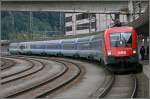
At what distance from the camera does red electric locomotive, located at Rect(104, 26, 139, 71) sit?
26.5m

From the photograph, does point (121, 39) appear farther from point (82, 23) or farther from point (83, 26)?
point (82, 23)

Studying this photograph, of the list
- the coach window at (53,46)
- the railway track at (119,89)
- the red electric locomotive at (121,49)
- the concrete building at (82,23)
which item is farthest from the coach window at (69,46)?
the concrete building at (82,23)

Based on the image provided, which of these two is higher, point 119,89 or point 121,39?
point 121,39

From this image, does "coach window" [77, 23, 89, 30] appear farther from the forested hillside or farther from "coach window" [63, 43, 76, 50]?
"coach window" [63, 43, 76, 50]

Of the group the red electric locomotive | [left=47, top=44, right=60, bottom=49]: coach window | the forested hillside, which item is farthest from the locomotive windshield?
the forested hillside

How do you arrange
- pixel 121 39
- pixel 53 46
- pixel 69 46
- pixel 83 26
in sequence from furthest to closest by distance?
1. pixel 83 26
2. pixel 53 46
3. pixel 69 46
4. pixel 121 39

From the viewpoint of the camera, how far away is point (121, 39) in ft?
88.5

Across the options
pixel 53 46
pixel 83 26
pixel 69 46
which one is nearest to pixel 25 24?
pixel 83 26

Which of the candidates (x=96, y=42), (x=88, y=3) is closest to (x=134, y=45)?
(x=96, y=42)

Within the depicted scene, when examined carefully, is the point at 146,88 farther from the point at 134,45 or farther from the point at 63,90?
the point at 134,45

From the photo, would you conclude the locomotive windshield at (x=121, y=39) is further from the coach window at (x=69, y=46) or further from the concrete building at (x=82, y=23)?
the concrete building at (x=82, y=23)

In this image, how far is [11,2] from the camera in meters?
50.9

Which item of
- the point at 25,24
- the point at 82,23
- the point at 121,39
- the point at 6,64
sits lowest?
the point at 6,64

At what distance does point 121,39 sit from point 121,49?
2.01ft
